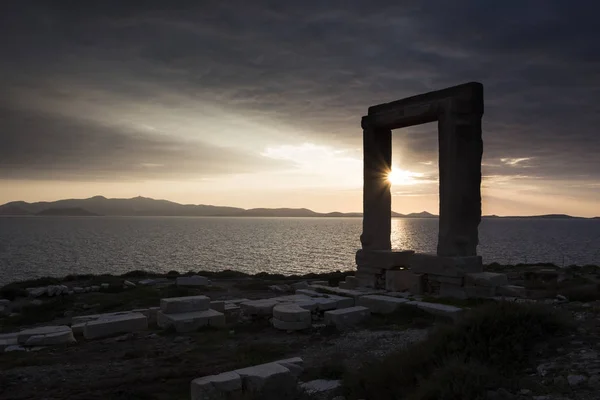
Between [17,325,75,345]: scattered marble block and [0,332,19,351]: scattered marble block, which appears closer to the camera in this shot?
[0,332,19,351]: scattered marble block

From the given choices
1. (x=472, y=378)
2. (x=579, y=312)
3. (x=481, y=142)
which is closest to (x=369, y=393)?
(x=472, y=378)

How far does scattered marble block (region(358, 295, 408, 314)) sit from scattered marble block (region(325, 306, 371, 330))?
77cm

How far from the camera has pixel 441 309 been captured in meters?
10.5

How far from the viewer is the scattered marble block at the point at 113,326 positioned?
33.1 ft

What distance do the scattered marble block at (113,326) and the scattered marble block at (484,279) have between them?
8.10 meters

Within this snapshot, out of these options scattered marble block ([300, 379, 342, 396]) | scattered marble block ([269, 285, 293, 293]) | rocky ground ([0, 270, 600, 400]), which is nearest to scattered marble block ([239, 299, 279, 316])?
rocky ground ([0, 270, 600, 400])

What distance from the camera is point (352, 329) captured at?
33.7ft

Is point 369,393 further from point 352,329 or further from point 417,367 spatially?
point 352,329

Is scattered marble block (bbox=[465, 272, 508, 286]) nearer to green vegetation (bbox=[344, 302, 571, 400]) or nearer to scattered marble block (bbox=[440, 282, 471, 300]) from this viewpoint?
scattered marble block (bbox=[440, 282, 471, 300])

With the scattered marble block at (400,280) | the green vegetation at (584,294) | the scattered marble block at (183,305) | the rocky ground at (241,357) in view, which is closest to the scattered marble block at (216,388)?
the rocky ground at (241,357)

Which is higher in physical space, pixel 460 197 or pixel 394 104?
pixel 394 104

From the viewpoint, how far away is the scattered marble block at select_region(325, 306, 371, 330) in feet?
34.5

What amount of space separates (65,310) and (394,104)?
11993 mm

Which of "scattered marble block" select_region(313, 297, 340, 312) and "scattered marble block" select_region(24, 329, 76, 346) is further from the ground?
"scattered marble block" select_region(313, 297, 340, 312)
